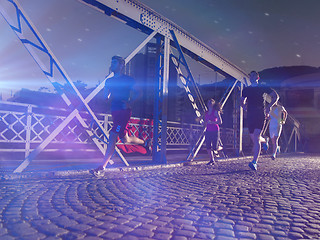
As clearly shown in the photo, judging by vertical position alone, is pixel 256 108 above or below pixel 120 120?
above

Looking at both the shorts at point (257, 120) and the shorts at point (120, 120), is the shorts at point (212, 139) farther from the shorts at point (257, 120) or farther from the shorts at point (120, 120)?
the shorts at point (120, 120)

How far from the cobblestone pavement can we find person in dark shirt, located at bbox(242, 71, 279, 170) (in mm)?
2412

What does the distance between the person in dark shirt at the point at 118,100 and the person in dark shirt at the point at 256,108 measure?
10.9ft

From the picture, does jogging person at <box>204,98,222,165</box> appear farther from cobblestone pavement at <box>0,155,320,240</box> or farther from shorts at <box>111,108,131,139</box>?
→ shorts at <box>111,108,131,139</box>

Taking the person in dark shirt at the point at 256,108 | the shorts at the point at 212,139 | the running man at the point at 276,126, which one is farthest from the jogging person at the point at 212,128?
the running man at the point at 276,126

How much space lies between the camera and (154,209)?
3.21 m

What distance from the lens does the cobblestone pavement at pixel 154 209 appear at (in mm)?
2428

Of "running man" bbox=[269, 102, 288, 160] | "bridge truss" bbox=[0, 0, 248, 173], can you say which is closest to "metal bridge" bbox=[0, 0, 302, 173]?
"bridge truss" bbox=[0, 0, 248, 173]

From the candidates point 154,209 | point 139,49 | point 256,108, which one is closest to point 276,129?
point 256,108

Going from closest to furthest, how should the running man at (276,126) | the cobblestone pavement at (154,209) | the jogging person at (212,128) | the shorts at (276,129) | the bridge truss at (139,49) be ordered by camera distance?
the cobblestone pavement at (154,209) < the bridge truss at (139,49) < the jogging person at (212,128) < the running man at (276,126) < the shorts at (276,129)

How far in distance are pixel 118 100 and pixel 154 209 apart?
2.81 metres

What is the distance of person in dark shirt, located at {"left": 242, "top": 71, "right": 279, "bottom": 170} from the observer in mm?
7375

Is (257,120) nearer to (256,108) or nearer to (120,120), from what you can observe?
(256,108)

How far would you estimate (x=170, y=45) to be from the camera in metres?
8.93
